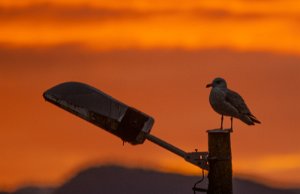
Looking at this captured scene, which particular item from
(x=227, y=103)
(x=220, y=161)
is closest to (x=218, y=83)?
(x=227, y=103)

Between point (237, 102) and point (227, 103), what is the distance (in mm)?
276

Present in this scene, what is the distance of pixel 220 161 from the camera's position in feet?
43.6

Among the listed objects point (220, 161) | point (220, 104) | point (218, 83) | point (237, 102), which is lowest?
point (220, 161)

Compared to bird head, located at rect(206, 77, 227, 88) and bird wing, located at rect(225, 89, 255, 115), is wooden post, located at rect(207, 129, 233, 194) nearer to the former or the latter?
bird wing, located at rect(225, 89, 255, 115)

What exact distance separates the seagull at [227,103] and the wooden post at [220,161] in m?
8.35

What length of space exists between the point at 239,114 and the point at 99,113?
932 centimetres

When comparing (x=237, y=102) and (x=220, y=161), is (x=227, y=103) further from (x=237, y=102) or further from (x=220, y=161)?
(x=220, y=161)

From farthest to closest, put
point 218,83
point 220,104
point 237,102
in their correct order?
point 218,83 → point 237,102 → point 220,104

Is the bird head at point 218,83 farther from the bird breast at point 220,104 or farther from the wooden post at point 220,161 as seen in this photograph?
the wooden post at point 220,161

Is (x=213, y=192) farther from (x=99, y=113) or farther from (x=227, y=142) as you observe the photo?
(x=99, y=113)

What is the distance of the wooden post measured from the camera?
43.6 ft

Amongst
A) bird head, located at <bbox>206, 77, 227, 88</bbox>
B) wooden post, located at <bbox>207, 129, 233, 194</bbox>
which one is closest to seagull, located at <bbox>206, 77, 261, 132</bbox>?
bird head, located at <bbox>206, 77, 227, 88</bbox>

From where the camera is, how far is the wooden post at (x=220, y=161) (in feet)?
43.6

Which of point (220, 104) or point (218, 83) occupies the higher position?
point (218, 83)
